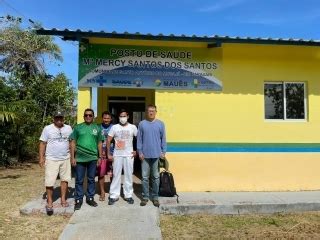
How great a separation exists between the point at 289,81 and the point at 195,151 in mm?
2752

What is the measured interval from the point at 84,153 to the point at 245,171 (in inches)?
154

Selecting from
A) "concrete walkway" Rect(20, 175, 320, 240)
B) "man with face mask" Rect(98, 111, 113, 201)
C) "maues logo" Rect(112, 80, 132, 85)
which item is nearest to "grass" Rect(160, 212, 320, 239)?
"concrete walkway" Rect(20, 175, 320, 240)

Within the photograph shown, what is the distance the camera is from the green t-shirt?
8.39 meters

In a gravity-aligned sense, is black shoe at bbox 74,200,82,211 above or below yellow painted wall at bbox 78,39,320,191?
below

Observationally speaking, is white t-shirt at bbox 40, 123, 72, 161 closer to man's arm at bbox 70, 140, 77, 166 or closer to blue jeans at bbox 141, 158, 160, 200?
man's arm at bbox 70, 140, 77, 166

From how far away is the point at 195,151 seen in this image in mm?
10227

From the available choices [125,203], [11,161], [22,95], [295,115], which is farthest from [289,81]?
[22,95]

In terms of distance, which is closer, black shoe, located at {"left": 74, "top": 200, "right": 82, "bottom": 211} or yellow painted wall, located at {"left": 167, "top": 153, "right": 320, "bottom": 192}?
black shoe, located at {"left": 74, "top": 200, "right": 82, "bottom": 211}

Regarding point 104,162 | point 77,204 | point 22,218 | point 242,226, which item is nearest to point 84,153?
point 104,162

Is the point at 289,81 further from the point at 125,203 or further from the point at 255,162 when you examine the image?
the point at 125,203

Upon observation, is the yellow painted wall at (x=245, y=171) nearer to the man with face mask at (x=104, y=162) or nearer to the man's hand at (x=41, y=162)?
the man with face mask at (x=104, y=162)

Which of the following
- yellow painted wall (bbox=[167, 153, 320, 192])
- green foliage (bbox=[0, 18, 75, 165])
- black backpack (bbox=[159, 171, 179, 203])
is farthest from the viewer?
green foliage (bbox=[0, 18, 75, 165])

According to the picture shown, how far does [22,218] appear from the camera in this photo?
805 centimetres

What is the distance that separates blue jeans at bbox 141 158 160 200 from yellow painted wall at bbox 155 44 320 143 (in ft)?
4.62
